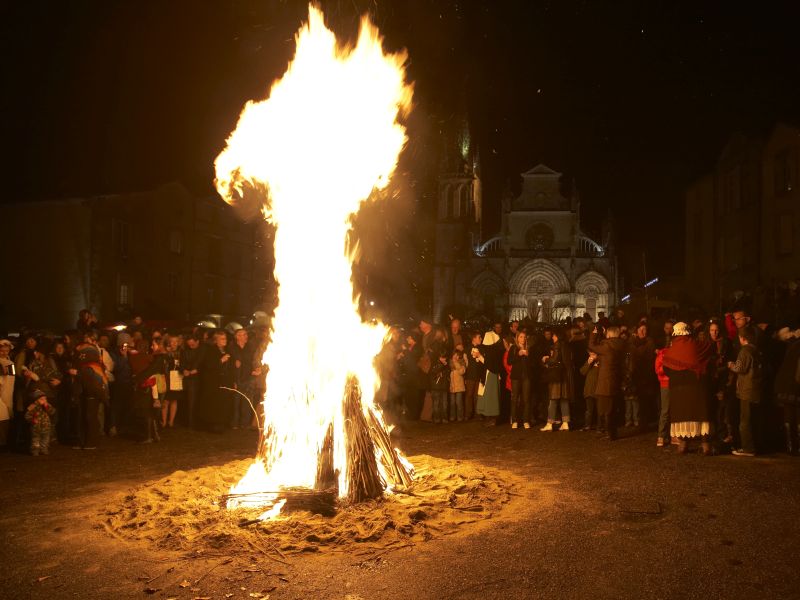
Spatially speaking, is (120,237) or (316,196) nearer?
Result: (316,196)

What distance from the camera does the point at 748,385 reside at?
338 inches

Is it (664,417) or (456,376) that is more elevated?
(456,376)

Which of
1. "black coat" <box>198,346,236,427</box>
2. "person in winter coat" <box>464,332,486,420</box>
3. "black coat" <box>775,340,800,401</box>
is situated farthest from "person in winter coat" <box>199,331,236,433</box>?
"black coat" <box>775,340,800,401</box>

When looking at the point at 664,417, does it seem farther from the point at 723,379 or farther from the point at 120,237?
the point at 120,237

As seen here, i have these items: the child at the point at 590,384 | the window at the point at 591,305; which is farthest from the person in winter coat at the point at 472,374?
the window at the point at 591,305

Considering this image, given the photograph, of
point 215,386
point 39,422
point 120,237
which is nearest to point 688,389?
point 215,386

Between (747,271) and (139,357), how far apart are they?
23.4m

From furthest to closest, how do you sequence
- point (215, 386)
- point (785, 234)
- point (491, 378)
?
point (785, 234) → point (491, 378) → point (215, 386)

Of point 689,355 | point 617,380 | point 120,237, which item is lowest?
point 617,380

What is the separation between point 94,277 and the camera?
28828 mm

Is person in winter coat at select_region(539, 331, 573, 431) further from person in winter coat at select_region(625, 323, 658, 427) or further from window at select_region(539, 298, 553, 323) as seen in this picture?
window at select_region(539, 298, 553, 323)

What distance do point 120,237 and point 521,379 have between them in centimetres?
2505

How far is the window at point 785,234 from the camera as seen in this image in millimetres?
22906

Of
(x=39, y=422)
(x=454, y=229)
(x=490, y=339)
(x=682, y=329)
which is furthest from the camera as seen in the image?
(x=454, y=229)
